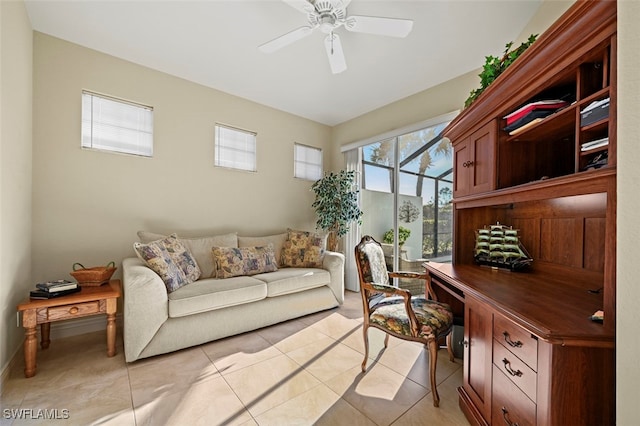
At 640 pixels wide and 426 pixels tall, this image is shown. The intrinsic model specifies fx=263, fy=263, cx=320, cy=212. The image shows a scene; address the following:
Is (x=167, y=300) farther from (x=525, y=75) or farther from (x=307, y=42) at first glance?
(x=525, y=75)

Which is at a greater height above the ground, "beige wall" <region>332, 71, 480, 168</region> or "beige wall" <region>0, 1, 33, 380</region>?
"beige wall" <region>332, 71, 480, 168</region>

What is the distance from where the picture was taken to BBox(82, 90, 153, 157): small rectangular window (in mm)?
2738

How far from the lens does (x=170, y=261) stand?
2533 mm

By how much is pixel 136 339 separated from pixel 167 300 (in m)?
0.35

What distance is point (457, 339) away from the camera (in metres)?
2.29

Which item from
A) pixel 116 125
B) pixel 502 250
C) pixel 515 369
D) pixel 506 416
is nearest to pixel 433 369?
pixel 506 416

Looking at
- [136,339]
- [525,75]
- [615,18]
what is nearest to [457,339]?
[525,75]

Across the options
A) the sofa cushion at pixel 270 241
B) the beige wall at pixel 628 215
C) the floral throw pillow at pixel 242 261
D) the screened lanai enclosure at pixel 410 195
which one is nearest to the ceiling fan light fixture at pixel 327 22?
the beige wall at pixel 628 215

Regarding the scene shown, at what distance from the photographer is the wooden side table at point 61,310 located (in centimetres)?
190

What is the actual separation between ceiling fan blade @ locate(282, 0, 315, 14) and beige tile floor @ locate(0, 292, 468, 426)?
263 centimetres

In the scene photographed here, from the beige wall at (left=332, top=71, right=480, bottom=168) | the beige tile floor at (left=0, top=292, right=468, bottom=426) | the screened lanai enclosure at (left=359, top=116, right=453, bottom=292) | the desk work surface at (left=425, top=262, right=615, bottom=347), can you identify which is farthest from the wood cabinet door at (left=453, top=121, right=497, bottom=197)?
the beige tile floor at (left=0, top=292, right=468, bottom=426)

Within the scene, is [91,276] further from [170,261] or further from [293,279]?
[293,279]

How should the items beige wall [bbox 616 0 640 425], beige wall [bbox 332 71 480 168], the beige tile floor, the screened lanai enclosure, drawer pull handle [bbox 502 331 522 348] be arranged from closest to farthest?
beige wall [bbox 616 0 640 425]
drawer pull handle [bbox 502 331 522 348]
the beige tile floor
beige wall [bbox 332 71 480 168]
the screened lanai enclosure

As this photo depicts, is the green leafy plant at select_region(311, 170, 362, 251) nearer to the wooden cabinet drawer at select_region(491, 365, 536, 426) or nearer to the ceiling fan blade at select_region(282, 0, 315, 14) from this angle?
the ceiling fan blade at select_region(282, 0, 315, 14)
